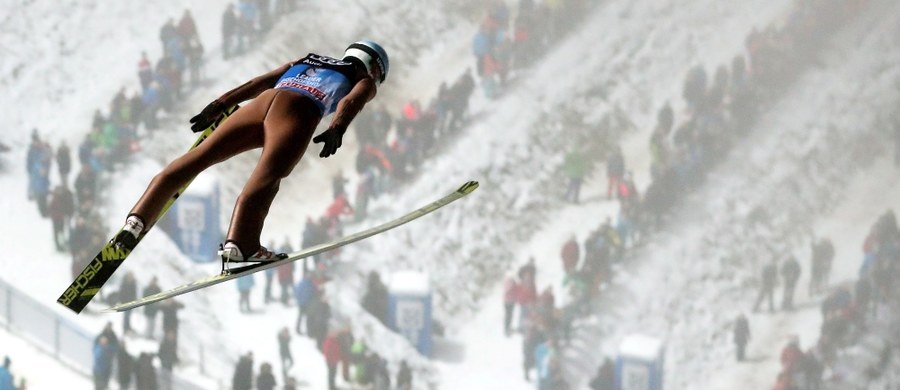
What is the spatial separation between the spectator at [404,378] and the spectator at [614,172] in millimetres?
4578

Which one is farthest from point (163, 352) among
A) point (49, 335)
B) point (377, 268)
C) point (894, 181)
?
point (894, 181)

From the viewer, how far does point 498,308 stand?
73.5 feet

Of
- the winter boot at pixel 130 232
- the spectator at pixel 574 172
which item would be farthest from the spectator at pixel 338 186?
the winter boot at pixel 130 232

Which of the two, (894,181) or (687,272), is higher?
(894,181)

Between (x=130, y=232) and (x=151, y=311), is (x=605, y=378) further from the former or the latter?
(x=130, y=232)

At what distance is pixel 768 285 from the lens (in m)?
23.3

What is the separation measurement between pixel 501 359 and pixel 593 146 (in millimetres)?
4807

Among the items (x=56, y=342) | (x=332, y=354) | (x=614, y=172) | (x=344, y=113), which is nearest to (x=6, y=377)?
(x=56, y=342)

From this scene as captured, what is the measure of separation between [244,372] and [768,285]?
24.4 ft

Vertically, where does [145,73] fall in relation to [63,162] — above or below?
above

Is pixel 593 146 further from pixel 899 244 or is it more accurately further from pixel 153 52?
pixel 153 52

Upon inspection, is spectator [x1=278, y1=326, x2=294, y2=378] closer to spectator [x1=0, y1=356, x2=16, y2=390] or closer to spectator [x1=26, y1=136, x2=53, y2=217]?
spectator [x1=0, y1=356, x2=16, y2=390]

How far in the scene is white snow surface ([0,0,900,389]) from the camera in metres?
21.3

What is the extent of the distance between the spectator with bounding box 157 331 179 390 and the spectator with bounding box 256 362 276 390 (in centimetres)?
102
